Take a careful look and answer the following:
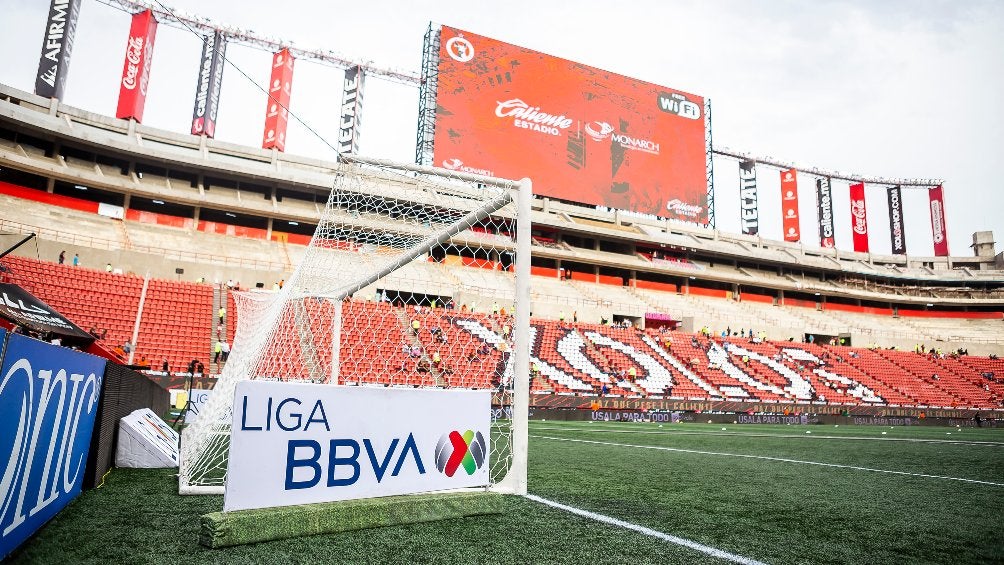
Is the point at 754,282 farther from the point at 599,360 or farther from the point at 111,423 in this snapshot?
the point at 111,423

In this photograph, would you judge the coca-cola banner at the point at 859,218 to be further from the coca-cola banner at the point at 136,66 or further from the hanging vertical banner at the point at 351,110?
the coca-cola banner at the point at 136,66

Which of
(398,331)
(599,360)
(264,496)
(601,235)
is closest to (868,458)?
(264,496)

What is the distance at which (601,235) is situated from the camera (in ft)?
120

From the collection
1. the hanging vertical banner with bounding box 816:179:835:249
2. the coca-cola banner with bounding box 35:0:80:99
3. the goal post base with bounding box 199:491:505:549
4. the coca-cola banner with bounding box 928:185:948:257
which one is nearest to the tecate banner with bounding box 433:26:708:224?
the coca-cola banner with bounding box 35:0:80:99

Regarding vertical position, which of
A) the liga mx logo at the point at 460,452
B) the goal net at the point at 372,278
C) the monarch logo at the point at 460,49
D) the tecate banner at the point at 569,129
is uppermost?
the monarch logo at the point at 460,49

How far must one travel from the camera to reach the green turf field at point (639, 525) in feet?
9.00

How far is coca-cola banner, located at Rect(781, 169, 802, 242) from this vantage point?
147 feet

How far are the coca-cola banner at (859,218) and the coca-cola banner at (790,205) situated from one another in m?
6.25

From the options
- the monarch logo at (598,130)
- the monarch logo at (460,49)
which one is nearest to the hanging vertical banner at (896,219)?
the monarch logo at (598,130)

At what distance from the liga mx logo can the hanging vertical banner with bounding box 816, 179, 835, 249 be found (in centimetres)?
5167

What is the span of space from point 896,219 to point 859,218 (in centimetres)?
526

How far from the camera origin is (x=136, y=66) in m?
27.9

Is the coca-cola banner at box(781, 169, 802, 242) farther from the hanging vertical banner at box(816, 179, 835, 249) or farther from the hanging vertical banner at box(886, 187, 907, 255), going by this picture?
the hanging vertical banner at box(886, 187, 907, 255)

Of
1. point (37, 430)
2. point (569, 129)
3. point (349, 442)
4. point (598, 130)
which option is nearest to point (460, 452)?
point (349, 442)
